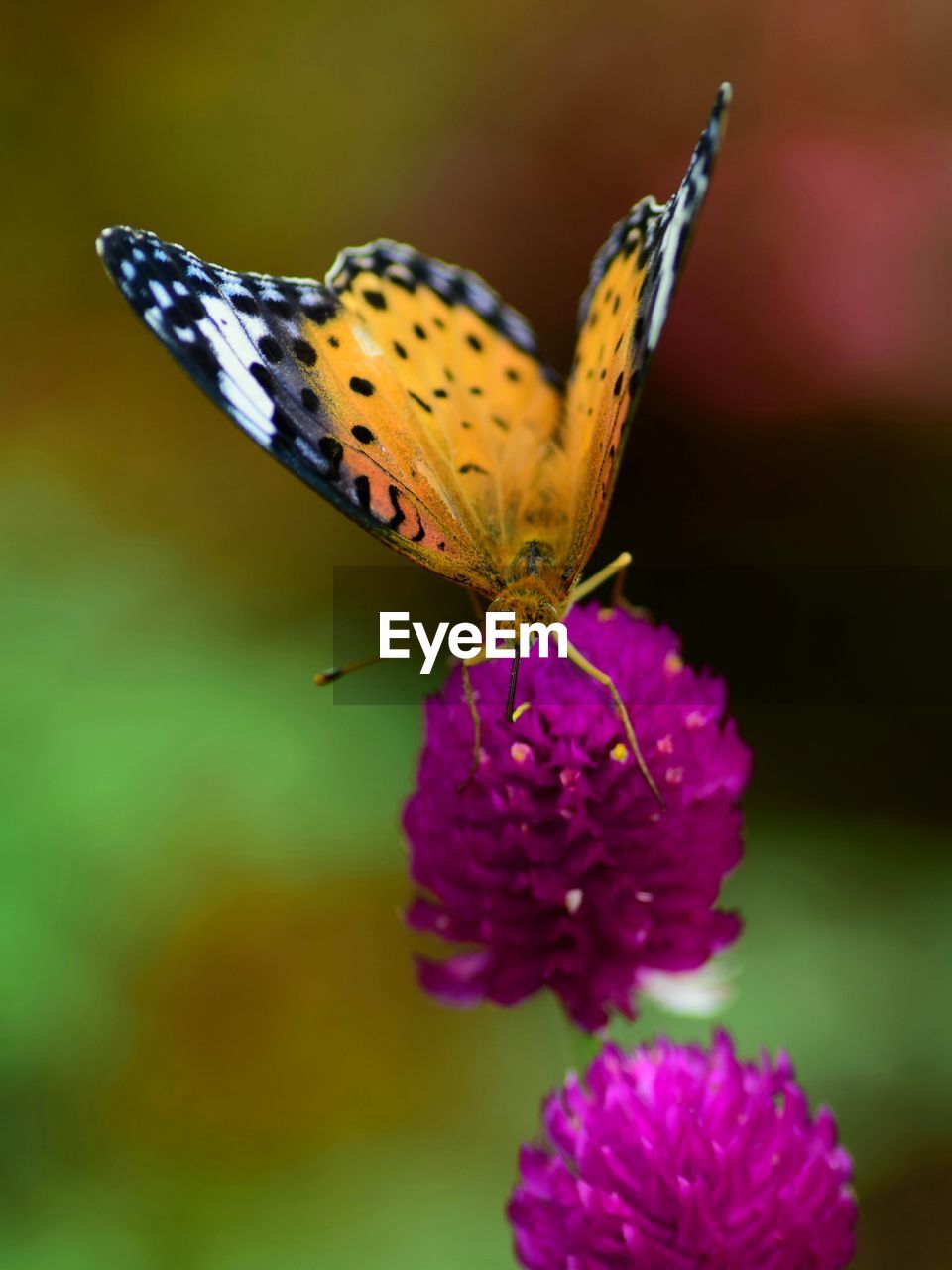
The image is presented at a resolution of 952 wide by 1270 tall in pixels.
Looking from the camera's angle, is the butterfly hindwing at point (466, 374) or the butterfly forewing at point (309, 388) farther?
the butterfly hindwing at point (466, 374)

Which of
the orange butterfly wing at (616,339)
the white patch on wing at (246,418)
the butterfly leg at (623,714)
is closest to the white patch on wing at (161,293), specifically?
the white patch on wing at (246,418)

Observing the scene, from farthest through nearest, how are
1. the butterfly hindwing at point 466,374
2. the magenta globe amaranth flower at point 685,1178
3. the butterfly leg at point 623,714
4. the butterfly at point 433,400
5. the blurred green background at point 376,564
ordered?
the blurred green background at point 376,564, the butterfly hindwing at point 466,374, the butterfly at point 433,400, the butterfly leg at point 623,714, the magenta globe amaranth flower at point 685,1178

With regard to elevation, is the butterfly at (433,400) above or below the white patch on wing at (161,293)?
below

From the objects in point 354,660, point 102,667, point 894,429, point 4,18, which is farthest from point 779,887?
point 4,18

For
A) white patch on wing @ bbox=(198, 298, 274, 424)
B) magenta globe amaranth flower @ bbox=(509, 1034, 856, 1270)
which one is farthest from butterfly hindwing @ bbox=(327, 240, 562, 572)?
magenta globe amaranth flower @ bbox=(509, 1034, 856, 1270)

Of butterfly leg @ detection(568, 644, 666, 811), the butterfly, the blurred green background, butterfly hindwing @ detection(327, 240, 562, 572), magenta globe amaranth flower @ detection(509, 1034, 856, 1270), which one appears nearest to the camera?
magenta globe amaranth flower @ detection(509, 1034, 856, 1270)

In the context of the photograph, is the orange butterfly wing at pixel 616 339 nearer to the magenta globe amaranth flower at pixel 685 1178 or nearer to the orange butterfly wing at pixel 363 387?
the orange butterfly wing at pixel 363 387

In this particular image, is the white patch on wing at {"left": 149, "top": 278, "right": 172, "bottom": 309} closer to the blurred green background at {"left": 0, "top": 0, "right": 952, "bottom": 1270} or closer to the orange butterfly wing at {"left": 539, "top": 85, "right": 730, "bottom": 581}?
the orange butterfly wing at {"left": 539, "top": 85, "right": 730, "bottom": 581}

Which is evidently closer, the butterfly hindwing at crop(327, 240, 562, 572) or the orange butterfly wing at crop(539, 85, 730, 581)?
the orange butterfly wing at crop(539, 85, 730, 581)
